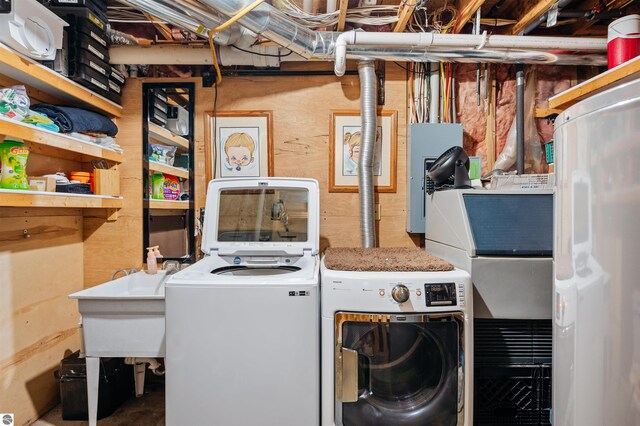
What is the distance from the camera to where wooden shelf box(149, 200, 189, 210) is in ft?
8.11

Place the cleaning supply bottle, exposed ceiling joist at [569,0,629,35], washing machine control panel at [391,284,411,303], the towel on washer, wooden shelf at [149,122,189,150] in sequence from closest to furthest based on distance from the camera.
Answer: washing machine control panel at [391,284,411,303], the towel on washer, exposed ceiling joist at [569,0,629,35], the cleaning supply bottle, wooden shelf at [149,122,189,150]

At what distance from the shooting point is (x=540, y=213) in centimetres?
161

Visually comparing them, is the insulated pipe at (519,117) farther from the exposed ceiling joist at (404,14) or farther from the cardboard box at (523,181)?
the exposed ceiling joist at (404,14)

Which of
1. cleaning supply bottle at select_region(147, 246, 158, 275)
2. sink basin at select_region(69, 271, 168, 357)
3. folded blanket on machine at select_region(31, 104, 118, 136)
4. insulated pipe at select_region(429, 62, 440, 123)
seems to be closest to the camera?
sink basin at select_region(69, 271, 168, 357)

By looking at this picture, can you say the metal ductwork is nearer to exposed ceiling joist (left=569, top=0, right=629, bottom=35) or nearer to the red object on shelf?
exposed ceiling joist (left=569, top=0, right=629, bottom=35)

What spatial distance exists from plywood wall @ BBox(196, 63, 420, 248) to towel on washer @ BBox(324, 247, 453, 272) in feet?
1.41

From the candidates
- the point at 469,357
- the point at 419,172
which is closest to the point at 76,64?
the point at 419,172

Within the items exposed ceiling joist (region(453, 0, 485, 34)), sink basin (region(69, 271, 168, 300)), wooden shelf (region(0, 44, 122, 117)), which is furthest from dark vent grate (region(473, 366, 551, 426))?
wooden shelf (region(0, 44, 122, 117))

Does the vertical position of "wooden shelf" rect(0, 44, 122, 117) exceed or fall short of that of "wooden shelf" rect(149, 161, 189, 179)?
it exceeds it

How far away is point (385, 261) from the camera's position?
1.70 m

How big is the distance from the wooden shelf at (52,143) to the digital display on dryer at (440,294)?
6.62 ft

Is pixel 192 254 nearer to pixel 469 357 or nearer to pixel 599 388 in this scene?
pixel 469 357

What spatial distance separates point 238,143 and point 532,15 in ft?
6.47

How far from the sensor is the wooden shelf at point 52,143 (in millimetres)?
1606
